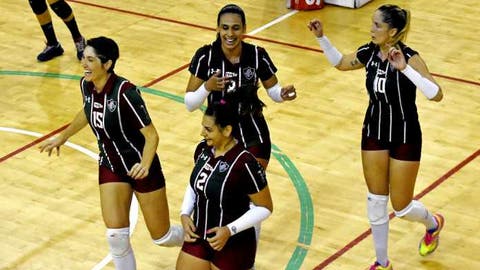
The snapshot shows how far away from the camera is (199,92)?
7539 mm

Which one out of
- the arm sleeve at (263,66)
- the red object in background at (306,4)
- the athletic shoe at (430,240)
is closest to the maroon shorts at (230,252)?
the arm sleeve at (263,66)

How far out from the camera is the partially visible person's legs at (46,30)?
12.9 meters

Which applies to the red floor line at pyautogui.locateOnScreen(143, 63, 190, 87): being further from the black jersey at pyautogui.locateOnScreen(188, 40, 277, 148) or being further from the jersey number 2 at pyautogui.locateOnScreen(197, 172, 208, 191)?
the jersey number 2 at pyautogui.locateOnScreen(197, 172, 208, 191)

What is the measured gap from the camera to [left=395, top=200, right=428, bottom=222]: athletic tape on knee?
304 inches

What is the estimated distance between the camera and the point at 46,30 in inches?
510

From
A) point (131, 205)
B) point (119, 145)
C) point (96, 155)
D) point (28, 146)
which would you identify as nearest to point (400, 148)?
point (119, 145)

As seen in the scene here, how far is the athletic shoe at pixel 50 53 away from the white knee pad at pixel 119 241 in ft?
20.2

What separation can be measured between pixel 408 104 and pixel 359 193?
2.22 meters

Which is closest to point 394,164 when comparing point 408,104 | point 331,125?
point 408,104

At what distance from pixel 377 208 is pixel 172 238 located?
1595mm

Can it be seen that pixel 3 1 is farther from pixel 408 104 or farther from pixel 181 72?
pixel 408 104

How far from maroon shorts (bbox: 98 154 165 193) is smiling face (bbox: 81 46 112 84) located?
0.70 metres

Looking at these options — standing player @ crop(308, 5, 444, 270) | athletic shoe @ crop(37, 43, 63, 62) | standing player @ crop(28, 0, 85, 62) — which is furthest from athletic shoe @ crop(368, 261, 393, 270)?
athletic shoe @ crop(37, 43, 63, 62)

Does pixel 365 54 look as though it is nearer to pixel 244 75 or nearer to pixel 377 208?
A: pixel 244 75
